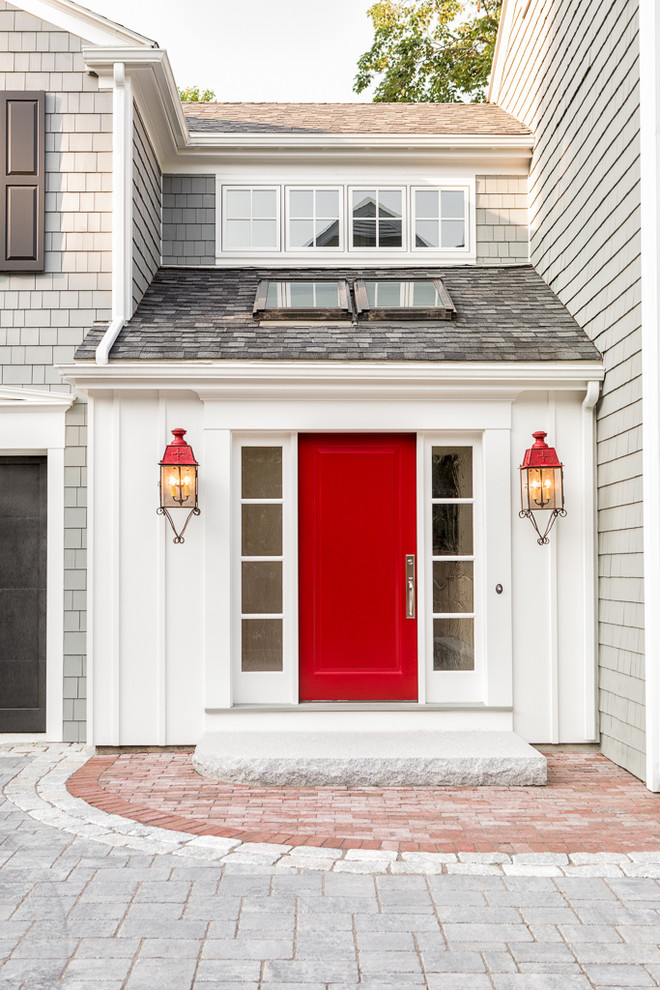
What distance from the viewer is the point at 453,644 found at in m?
6.08

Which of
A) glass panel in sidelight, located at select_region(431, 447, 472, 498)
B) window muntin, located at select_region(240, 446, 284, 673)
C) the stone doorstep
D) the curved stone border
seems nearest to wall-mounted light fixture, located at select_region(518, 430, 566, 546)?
glass panel in sidelight, located at select_region(431, 447, 472, 498)

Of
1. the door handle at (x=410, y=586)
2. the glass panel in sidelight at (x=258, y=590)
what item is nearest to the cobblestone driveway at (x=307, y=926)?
the glass panel in sidelight at (x=258, y=590)

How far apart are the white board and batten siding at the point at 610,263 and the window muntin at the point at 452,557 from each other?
861mm

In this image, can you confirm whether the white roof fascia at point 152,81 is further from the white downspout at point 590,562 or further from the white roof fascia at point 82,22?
the white downspout at point 590,562

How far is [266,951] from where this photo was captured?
3084 millimetres

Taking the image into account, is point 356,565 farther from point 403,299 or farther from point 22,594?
point 22,594

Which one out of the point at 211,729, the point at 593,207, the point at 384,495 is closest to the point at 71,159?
the point at 384,495

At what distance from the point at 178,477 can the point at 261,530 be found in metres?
0.70

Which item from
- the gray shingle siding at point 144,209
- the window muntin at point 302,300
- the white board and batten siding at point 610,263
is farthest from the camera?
the gray shingle siding at point 144,209

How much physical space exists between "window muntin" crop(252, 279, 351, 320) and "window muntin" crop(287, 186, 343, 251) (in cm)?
71

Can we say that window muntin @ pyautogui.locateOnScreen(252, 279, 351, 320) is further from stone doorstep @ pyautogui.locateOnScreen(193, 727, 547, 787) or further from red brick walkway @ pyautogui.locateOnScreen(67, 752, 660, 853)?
red brick walkway @ pyautogui.locateOnScreen(67, 752, 660, 853)

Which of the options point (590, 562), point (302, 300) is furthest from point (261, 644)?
point (302, 300)

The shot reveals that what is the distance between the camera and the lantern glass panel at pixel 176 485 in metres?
5.75

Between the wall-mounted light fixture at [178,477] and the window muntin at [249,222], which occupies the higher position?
the window muntin at [249,222]
